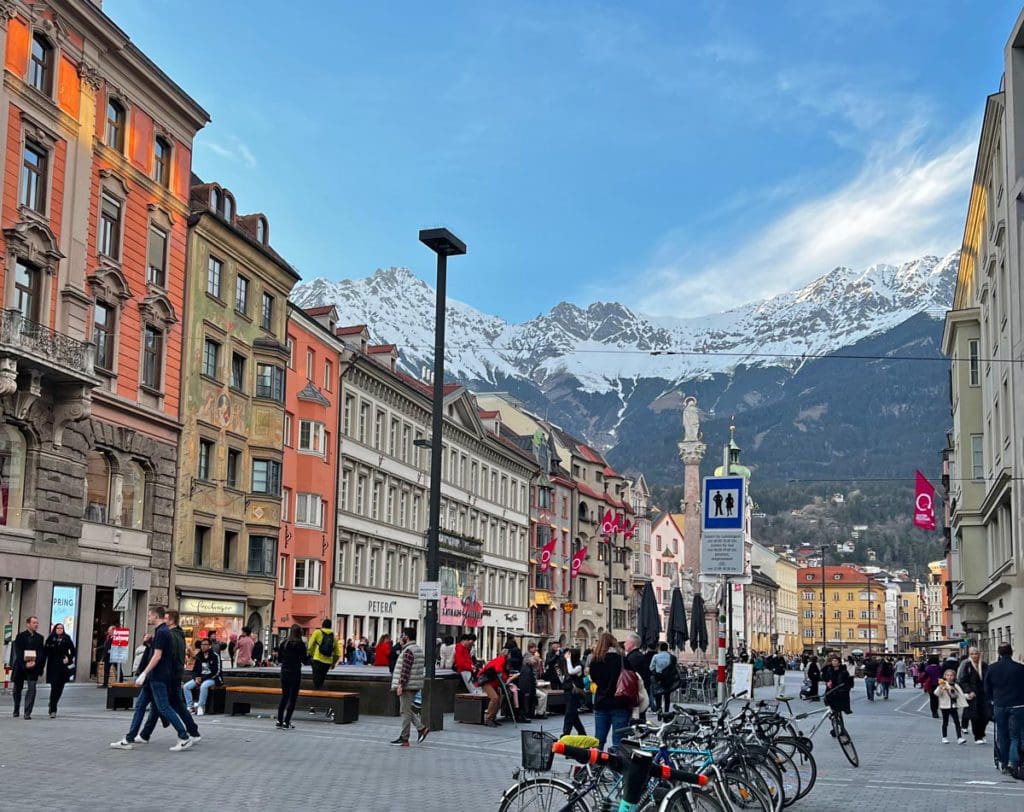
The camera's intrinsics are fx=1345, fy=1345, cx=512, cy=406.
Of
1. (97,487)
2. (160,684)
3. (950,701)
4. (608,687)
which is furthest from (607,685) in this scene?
(97,487)

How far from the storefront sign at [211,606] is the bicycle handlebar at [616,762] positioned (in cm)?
3443

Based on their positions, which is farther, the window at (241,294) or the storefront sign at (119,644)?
the window at (241,294)

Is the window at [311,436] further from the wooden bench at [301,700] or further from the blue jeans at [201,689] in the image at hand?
the blue jeans at [201,689]

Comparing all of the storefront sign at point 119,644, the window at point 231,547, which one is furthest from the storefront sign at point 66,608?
the window at point 231,547

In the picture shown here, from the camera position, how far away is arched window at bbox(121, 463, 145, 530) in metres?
39.0

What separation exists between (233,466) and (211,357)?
4.11 metres

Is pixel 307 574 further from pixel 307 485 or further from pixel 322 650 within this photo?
pixel 322 650

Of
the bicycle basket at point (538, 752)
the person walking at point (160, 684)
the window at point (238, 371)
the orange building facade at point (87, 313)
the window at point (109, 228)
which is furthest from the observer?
the window at point (238, 371)

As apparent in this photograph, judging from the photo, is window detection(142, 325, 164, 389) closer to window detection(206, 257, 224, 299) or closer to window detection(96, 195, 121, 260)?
window detection(96, 195, 121, 260)

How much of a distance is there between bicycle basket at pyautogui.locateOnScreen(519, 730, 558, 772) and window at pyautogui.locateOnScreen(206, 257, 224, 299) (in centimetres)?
3626

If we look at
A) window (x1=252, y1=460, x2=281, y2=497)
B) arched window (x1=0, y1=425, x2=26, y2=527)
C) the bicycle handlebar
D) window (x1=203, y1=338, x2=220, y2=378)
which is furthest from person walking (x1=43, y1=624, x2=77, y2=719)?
window (x1=252, y1=460, x2=281, y2=497)

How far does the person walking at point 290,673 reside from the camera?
72.0ft

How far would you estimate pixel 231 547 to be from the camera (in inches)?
1834

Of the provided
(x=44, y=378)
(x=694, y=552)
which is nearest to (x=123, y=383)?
(x=44, y=378)
